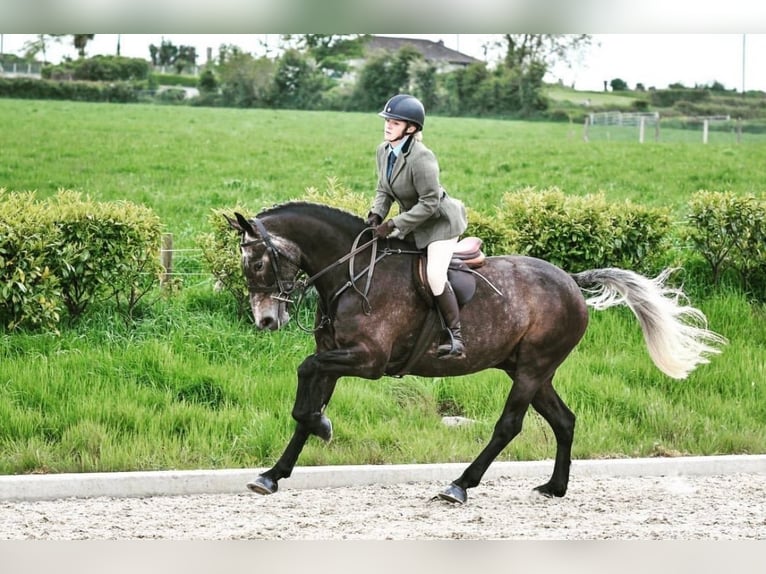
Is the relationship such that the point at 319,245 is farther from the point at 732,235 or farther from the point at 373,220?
the point at 732,235

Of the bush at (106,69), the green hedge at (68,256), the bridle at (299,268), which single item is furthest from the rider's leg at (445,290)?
the bush at (106,69)

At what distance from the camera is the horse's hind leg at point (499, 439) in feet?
21.1

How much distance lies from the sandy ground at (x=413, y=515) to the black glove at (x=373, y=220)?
5.45 feet

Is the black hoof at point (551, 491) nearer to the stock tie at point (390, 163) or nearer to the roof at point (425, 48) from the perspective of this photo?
the stock tie at point (390, 163)

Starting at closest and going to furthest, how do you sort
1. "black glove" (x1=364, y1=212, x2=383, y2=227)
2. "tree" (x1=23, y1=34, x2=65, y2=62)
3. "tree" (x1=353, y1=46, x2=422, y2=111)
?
"black glove" (x1=364, y1=212, x2=383, y2=227)
"tree" (x1=23, y1=34, x2=65, y2=62)
"tree" (x1=353, y1=46, x2=422, y2=111)

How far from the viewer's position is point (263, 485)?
595 cm

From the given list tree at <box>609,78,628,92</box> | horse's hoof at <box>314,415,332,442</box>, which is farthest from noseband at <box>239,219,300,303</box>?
tree at <box>609,78,628,92</box>

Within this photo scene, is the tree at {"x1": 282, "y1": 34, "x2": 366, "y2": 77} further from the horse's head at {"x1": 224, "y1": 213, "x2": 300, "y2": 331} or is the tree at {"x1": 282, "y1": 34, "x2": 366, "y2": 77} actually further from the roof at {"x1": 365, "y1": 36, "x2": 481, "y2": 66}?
the horse's head at {"x1": 224, "y1": 213, "x2": 300, "y2": 331}

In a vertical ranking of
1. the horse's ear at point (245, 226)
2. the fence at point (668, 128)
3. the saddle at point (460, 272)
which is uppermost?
the fence at point (668, 128)

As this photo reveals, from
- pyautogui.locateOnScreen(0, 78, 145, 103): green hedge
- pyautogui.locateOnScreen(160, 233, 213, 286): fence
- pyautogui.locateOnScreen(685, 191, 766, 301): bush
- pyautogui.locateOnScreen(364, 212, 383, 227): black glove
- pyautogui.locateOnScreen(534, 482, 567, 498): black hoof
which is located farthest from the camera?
pyautogui.locateOnScreen(0, 78, 145, 103): green hedge

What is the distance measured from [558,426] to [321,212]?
1.97 metres

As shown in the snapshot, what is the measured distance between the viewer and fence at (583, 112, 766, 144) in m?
18.5

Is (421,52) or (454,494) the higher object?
(421,52)

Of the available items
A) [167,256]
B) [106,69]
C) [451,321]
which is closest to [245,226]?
[451,321]
